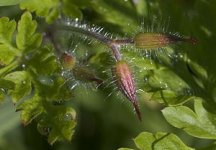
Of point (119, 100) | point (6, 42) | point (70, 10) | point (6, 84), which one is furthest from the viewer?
point (119, 100)

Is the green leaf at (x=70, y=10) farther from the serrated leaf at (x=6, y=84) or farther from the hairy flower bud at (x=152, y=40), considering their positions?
the serrated leaf at (x=6, y=84)

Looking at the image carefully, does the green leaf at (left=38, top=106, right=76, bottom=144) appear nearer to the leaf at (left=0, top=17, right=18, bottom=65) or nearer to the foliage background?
the leaf at (left=0, top=17, right=18, bottom=65)

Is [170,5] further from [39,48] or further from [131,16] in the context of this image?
[39,48]

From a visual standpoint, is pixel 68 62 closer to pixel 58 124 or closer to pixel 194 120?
pixel 58 124

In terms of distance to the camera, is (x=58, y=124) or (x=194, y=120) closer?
(x=194, y=120)

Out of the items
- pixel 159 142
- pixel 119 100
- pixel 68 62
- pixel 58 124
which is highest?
pixel 68 62

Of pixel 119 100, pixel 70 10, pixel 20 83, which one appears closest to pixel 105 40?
pixel 70 10

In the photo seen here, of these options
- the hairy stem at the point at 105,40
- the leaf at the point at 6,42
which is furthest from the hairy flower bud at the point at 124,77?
the leaf at the point at 6,42
